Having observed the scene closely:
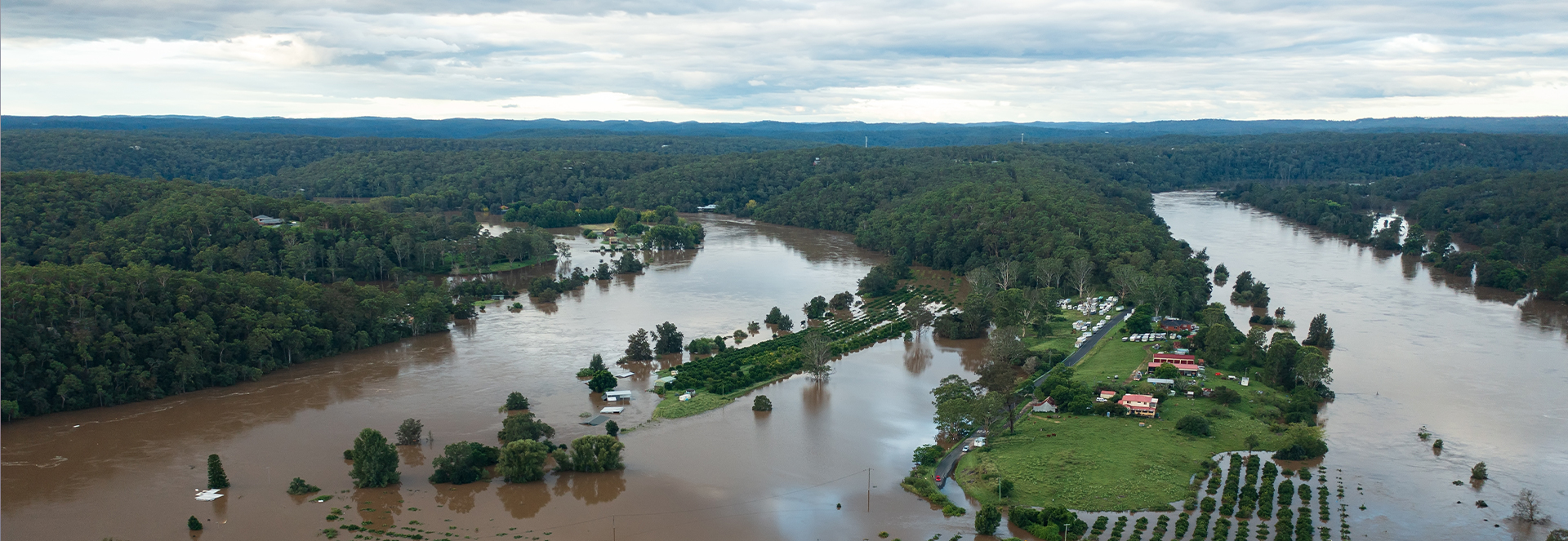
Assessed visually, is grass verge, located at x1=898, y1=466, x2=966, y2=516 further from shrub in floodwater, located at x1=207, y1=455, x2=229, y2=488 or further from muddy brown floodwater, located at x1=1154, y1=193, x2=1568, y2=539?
shrub in floodwater, located at x1=207, y1=455, x2=229, y2=488

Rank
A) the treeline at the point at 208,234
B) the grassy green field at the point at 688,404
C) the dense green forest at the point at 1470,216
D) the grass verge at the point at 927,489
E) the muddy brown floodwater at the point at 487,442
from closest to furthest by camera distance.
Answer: the muddy brown floodwater at the point at 487,442
the grass verge at the point at 927,489
the grassy green field at the point at 688,404
the treeline at the point at 208,234
the dense green forest at the point at 1470,216

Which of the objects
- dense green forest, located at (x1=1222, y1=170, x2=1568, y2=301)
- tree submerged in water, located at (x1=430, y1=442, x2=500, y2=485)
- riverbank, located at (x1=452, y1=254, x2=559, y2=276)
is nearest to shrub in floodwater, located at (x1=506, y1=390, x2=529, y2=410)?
tree submerged in water, located at (x1=430, y1=442, x2=500, y2=485)

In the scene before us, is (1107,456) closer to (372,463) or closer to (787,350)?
(787,350)

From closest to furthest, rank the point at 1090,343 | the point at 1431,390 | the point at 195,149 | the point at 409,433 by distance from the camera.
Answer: the point at 409,433 < the point at 1431,390 < the point at 1090,343 < the point at 195,149

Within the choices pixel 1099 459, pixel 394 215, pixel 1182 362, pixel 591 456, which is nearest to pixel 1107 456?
pixel 1099 459

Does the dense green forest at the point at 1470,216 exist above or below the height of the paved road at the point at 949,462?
above

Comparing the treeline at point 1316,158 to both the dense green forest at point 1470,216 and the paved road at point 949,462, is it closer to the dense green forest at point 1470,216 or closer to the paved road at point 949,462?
the dense green forest at point 1470,216

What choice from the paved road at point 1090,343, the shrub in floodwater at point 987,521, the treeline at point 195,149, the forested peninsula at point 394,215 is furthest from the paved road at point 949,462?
the treeline at point 195,149
